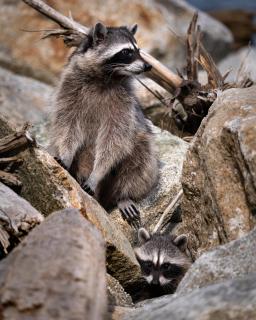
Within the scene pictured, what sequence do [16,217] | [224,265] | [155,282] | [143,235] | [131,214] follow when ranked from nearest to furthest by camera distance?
[224,265], [16,217], [155,282], [143,235], [131,214]

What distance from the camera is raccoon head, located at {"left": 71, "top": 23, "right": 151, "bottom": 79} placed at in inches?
267

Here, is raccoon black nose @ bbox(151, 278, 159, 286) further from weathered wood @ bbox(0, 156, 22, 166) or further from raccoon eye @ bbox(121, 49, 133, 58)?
raccoon eye @ bbox(121, 49, 133, 58)

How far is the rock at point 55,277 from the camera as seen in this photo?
3.34m

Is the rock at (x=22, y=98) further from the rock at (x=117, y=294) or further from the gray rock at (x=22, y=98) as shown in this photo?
the rock at (x=117, y=294)

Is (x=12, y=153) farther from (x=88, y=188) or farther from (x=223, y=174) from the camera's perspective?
(x=223, y=174)

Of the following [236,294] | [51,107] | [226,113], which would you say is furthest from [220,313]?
[51,107]

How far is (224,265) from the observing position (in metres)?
4.12

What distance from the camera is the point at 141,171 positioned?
6.77m

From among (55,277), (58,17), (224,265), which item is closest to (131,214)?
(58,17)

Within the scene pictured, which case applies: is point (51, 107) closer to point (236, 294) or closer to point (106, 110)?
point (106, 110)

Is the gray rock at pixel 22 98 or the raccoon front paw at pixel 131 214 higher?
the gray rock at pixel 22 98

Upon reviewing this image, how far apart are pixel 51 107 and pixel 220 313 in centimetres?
384

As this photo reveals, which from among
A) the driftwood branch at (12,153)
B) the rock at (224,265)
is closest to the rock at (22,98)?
the driftwood branch at (12,153)

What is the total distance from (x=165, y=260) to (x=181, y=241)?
0.75ft
